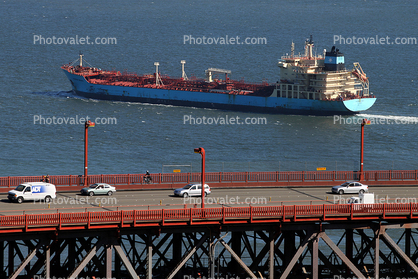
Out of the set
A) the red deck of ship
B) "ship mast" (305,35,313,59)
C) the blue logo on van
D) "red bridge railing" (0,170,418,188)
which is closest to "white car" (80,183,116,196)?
"red bridge railing" (0,170,418,188)

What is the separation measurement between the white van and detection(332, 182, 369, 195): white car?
18.2m

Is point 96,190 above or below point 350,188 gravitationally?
below

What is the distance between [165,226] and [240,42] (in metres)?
158

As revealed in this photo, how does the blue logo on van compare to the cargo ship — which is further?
the cargo ship

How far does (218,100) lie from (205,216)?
301ft

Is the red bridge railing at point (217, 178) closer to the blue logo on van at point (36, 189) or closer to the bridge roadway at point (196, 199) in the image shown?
the bridge roadway at point (196, 199)

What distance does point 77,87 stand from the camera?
143 meters

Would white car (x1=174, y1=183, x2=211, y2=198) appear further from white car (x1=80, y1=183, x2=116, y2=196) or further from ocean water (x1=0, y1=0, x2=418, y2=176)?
ocean water (x1=0, y1=0, x2=418, y2=176)

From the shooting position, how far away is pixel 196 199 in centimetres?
4900

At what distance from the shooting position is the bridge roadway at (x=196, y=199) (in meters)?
45.8

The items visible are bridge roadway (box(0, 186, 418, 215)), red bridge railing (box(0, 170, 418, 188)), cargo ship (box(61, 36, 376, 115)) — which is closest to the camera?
bridge roadway (box(0, 186, 418, 215))

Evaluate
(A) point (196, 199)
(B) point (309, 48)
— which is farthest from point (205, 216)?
(B) point (309, 48)

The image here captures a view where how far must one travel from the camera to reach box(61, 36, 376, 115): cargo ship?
130 metres

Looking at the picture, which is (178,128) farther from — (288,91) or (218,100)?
(288,91)
